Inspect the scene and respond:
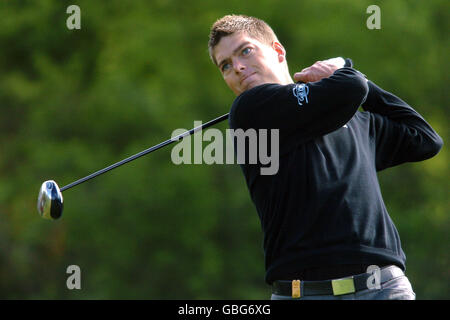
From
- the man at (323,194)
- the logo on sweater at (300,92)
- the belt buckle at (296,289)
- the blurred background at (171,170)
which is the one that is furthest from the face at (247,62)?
the blurred background at (171,170)

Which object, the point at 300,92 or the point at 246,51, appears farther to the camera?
the point at 246,51

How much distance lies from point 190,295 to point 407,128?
34.1ft

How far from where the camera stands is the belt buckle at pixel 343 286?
3057mm

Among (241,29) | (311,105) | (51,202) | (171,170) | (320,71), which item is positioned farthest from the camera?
(171,170)

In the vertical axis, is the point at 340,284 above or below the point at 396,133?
below

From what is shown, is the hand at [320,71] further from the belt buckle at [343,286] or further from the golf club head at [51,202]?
the golf club head at [51,202]

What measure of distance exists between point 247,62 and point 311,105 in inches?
19.9

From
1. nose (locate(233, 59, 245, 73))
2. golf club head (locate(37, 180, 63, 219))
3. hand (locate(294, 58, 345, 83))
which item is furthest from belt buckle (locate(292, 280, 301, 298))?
golf club head (locate(37, 180, 63, 219))

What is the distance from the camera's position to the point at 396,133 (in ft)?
11.9

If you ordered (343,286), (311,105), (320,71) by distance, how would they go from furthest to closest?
(320,71) < (311,105) < (343,286)

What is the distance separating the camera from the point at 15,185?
1497cm

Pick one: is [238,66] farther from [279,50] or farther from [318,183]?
[318,183]

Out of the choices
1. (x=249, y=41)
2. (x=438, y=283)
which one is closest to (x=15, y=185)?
(x=438, y=283)

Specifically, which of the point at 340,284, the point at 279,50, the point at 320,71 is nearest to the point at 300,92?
the point at 320,71
